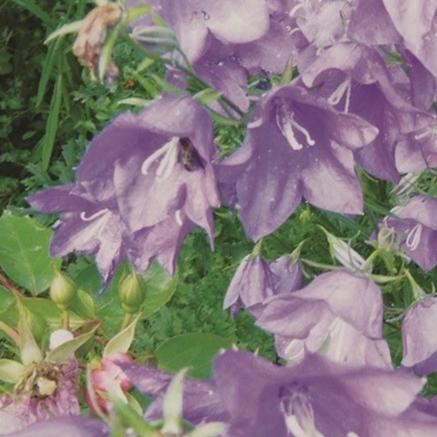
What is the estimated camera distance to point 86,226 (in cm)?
95

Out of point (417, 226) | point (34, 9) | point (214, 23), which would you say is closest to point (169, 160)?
point (214, 23)

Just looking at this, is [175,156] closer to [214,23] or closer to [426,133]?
[214,23]

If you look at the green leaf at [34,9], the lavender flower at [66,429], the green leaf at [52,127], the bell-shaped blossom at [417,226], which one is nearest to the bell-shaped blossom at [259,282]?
the bell-shaped blossom at [417,226]

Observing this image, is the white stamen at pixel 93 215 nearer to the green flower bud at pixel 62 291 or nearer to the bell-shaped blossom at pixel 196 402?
the green flower bud at pixel 62 291

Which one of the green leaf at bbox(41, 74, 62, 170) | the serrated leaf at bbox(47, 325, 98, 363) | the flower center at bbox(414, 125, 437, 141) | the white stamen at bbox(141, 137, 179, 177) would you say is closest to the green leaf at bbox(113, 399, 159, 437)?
the serrated leaf at bbox(47, 325, 98, 363)

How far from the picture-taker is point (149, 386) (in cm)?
70

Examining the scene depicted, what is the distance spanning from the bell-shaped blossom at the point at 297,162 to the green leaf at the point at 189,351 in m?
0.09

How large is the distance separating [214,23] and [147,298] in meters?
0.23

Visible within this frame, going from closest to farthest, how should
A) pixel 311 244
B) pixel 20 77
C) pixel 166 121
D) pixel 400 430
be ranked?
pixel 400 430 → pixel 166 121 → pixel 311 244 → pixel 20 77

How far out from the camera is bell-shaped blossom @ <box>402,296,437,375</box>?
3.32 feet

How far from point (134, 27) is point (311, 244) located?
3.57ft

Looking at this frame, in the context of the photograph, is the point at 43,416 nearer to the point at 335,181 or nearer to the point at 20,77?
the point at 335,181

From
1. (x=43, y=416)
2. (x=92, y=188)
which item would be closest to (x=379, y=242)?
(x=92, y=188)

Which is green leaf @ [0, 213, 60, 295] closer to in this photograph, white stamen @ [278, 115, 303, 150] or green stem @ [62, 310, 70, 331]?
green stem @ [62, 310, 70, 331]
